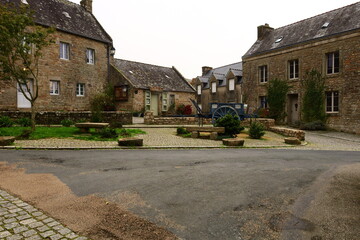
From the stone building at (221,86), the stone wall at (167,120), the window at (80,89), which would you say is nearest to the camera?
the stone wall at (167,120)

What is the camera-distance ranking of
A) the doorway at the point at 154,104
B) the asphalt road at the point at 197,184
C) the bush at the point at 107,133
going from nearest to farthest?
1. the asphalt road at the point at 197,184
2. the bush at the point at 107,133
3. the doorway at the point at 154,104

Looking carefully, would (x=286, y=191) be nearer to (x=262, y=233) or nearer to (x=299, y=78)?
(x=262, y=233)

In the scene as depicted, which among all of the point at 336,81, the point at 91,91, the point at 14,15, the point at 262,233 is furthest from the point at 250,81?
the point at 262,233

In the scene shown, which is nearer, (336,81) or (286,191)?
(286,191)

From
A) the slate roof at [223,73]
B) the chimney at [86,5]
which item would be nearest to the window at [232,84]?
the slate roof at [223,73]

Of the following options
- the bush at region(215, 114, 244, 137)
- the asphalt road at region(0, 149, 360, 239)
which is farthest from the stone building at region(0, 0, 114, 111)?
the bush at region(215, 114, 244, 137)

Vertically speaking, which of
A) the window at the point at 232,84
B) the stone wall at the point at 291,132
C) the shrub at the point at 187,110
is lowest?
the stone wall at the point at 291,132

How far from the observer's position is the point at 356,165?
24.0ft

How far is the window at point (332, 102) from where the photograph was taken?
63.5ft

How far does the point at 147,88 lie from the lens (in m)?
24.9

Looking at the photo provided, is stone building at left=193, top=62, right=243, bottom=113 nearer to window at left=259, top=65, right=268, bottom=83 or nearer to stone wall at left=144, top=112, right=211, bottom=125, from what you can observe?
window at left=259, top=65, right=268, bottom=83

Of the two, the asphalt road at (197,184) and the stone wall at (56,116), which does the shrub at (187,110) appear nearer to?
the stone wall at (56,116)

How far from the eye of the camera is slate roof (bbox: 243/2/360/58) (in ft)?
62.2

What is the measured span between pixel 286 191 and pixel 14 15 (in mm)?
12445
